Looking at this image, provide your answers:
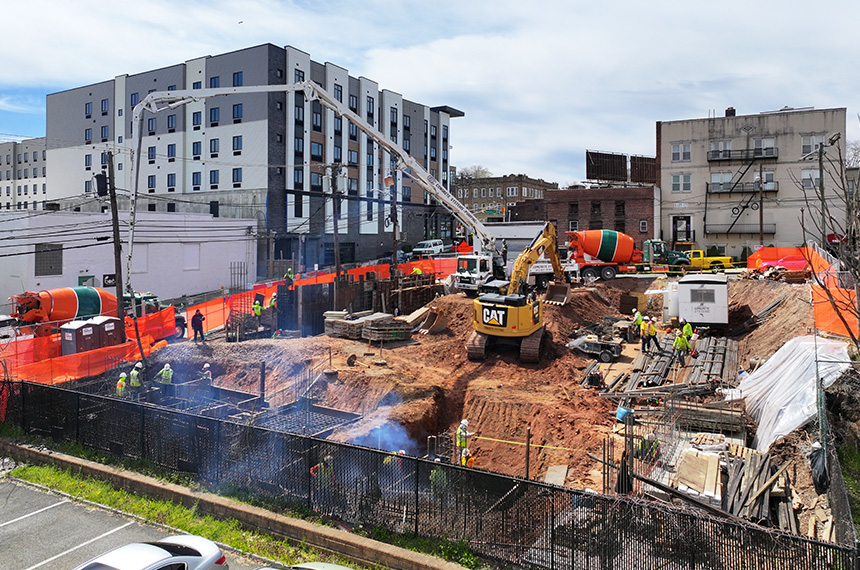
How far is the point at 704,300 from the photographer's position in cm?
2744

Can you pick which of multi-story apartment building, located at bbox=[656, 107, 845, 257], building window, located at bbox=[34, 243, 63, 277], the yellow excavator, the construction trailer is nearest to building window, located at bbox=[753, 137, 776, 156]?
multi-story apartment building, located at bbox=[656, 107, 845, 257]

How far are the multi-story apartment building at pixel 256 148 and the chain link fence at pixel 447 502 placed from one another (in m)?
37.0

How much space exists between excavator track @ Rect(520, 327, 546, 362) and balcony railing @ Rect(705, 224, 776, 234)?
36.4 meters

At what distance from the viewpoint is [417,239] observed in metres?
76.4

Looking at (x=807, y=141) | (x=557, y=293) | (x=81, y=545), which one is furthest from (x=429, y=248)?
(x=81, y=545)

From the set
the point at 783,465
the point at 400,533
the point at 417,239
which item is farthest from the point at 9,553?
the point at 417,239

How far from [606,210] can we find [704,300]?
29.4 meters

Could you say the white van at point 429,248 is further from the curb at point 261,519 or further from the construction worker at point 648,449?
the curb at point 261,519

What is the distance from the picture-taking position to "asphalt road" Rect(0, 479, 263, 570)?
405 inches

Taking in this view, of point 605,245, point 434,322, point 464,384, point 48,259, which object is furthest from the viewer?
point 48,259

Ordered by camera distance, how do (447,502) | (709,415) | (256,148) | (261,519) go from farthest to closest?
(256,148)
(709,415)
(261,519)
(447,502)

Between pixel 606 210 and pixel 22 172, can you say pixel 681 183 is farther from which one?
pixel 22 172

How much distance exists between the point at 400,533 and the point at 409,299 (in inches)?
996

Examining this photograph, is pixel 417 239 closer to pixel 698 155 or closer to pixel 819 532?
pixel 698 155
